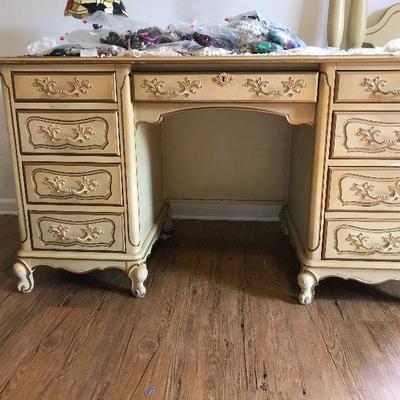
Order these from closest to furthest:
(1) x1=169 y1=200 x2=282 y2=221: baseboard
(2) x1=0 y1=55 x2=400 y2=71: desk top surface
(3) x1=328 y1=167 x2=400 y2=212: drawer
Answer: (2) x1=0 y1=55 x2=400 y2=71: desk top surface, (3) x1=328 y1=167 x2=400 y2=212: drawer, (1) x1=169 y1=200 x2=282 y2=221: baseboard

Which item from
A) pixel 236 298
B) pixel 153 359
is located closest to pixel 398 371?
pixel 236 298

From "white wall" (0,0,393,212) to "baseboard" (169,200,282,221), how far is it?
1.03ft

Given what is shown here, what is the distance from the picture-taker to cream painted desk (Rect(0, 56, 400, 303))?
130cm

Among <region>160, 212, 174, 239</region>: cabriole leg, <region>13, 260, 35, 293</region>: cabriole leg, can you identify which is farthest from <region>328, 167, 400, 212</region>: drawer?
<region>13, 260, 35, 293</region>: cabriole leg

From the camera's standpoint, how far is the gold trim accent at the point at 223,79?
131 cm

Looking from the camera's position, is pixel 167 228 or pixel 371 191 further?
pixel 167 228

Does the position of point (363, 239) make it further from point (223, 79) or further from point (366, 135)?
point (223, 79)

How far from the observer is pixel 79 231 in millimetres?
1483

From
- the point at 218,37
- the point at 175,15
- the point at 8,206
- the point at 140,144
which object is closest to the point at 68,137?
the point at 140,144

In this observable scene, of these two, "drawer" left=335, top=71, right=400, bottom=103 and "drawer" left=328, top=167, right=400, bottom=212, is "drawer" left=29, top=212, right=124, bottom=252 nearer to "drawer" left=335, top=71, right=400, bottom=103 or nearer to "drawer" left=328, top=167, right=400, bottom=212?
"drawer" left=328, top=167, right=400, bottom=212


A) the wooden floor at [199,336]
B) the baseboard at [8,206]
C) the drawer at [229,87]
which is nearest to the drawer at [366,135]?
the drawer at [229,87]

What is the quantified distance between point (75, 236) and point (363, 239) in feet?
3.21

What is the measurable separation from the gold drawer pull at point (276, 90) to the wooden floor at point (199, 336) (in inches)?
27.9

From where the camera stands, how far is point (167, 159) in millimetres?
2119
